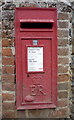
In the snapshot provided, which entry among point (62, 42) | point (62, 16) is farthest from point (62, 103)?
point (62, 16)

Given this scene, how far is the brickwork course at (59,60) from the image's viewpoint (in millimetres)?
2713

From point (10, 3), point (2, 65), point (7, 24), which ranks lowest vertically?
point (2, 65)

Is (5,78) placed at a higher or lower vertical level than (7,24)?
lower

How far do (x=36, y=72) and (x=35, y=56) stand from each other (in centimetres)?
21

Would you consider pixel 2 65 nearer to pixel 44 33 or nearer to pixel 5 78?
pixel 5 78

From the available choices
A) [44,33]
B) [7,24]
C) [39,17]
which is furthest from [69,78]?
[7,24]

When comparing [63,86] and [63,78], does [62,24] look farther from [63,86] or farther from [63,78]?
[63,86]

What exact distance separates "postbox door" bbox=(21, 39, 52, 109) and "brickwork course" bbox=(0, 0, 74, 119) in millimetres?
139

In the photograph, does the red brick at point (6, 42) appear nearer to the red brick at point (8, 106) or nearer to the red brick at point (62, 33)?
the red brick at point (62, 33)

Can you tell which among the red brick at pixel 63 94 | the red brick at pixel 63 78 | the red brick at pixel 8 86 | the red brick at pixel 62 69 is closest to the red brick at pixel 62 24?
the red brick at pixel 62 69

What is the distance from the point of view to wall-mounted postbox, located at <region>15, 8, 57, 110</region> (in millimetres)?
2678

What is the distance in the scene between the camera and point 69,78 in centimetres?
285

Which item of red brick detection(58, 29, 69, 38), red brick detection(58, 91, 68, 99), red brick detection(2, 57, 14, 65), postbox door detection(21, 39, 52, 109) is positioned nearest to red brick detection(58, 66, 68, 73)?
postbox door detection(21, 39, 52, 109)

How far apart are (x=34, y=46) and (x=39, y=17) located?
0.38 m
